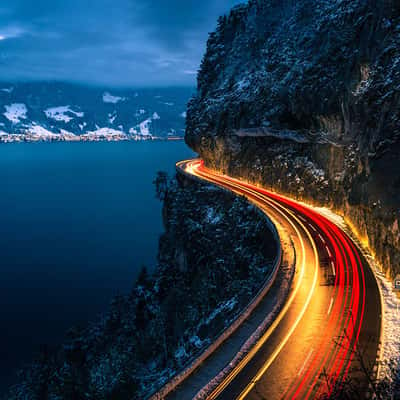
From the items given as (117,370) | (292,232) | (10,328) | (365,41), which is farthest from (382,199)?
(10,328)

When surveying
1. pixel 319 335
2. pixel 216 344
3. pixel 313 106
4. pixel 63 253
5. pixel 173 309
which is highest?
pixel 313 106

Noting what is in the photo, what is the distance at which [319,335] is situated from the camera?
18.0 meters

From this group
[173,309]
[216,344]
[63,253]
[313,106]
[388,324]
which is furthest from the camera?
[63,253]

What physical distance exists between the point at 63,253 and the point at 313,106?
68.7 m

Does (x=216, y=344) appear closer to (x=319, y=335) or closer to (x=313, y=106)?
(x=319, y=335)

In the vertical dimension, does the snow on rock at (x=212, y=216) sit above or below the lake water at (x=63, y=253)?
above

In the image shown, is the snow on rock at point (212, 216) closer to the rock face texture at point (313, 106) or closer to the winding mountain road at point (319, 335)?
the rock face texture at point (313, 106)

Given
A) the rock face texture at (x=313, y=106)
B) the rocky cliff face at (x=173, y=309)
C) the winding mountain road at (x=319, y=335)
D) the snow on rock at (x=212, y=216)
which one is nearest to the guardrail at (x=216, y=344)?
the winding mountain road at (x=319, y=335)

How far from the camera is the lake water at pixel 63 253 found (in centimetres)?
5341

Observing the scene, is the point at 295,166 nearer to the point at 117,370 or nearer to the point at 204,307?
the point at 204,307

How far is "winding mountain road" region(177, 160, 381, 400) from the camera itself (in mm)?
14500

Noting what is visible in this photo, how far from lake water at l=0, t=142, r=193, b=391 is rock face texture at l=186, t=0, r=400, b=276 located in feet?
113

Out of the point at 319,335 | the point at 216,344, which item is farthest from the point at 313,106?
the point at 216,344

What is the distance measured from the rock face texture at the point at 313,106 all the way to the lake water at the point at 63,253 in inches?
1352
